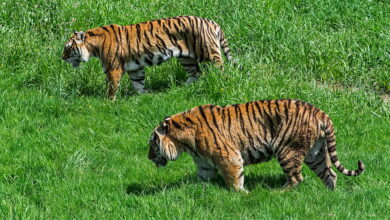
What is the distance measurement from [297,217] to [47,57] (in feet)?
16.7

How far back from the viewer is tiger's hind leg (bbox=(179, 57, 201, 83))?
959cm

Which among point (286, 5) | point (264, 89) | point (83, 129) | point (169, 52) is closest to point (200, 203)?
point (83, 129)

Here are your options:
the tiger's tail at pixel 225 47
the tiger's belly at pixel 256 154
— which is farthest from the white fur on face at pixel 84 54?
the tiger's belly at pixel 256 154

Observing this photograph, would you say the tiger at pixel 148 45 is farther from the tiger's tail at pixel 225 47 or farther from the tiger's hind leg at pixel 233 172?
the tiger's hind leg at pixel 233 172

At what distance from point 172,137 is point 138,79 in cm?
329

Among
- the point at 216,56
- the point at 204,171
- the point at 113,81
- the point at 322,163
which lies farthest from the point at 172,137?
the point at 216,56

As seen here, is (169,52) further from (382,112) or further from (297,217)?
(297,217)

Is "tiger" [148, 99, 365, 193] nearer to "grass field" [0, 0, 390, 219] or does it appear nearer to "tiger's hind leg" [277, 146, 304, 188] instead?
"tiger's hind leg" [277, 146, 304, 188]

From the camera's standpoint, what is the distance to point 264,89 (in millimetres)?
8641

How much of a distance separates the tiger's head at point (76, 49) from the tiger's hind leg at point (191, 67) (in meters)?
1.37

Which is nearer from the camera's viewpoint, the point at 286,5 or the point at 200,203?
the point at 200,203

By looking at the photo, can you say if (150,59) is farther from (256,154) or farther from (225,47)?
(256,154)

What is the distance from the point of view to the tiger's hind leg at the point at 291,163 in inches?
241

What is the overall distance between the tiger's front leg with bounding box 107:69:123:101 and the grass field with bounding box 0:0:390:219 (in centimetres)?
18
